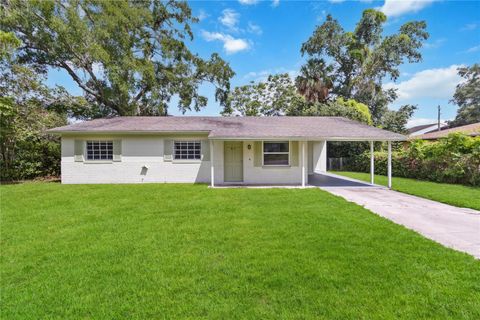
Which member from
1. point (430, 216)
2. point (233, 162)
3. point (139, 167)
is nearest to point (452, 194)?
point (430, 216)

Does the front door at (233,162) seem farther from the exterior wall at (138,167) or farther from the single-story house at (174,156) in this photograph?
the exterior wall at (138,167)

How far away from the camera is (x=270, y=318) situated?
2.62m

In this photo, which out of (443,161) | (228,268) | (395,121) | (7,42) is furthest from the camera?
(395,121)

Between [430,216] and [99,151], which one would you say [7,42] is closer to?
[99,151]

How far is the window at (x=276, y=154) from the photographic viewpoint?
12.4m

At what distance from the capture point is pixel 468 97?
37969mm

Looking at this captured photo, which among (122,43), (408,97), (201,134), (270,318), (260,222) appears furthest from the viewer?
(408,97)

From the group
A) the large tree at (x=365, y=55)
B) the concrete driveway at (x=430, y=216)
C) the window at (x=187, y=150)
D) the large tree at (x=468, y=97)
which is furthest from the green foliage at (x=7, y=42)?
the large tree at (x=468, y=97)

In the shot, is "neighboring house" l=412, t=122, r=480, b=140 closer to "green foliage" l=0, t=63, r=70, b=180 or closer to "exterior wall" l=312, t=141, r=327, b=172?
"exterior wall" l=312, t=141, r=327, b=172

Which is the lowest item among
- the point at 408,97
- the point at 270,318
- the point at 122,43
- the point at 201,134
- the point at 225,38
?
the point at 270,318

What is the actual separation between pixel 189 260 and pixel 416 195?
910 cm

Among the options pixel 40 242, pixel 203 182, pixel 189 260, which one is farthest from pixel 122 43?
pixel 189 260

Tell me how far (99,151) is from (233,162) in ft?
22.4

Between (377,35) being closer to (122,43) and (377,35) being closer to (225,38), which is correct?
(225,38)
